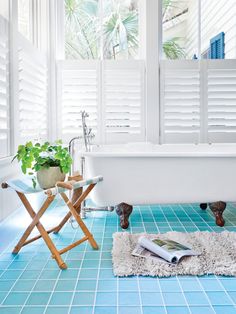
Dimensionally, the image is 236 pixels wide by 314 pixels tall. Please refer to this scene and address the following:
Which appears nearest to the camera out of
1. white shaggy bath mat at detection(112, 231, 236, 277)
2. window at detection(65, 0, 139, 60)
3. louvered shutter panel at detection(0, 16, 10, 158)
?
white shaggy bath mat at detection(112, 231, 236, 277)

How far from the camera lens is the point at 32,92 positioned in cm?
379

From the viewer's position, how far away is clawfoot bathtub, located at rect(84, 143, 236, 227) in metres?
3.33

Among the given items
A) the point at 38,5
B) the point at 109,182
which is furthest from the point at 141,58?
the point at 109,182

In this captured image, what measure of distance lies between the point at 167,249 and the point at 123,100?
2412 millimetres

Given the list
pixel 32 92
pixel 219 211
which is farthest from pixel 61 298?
pixel 32 92

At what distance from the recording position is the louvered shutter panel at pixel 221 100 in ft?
15.0

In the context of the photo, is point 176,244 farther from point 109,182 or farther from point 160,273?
point 109,182

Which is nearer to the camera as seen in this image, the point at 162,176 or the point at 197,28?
the point at 162,176

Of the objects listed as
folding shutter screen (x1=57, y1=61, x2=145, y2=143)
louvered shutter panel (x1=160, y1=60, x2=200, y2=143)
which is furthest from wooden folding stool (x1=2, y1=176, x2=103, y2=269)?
louvered shutter panel (x1=160, y1=60, x2=200, y2=143)

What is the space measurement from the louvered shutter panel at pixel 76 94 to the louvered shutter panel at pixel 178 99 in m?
0.79

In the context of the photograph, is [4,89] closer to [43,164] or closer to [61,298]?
[43,164]

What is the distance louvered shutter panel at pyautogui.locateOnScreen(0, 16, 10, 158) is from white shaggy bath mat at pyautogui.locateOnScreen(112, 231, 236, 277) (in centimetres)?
108

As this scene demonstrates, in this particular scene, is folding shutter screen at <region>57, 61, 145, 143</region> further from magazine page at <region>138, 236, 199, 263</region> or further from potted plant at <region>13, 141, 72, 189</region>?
magazine page at <region>138, 236, 199, 263</region>

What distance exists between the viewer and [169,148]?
4.20 metres
